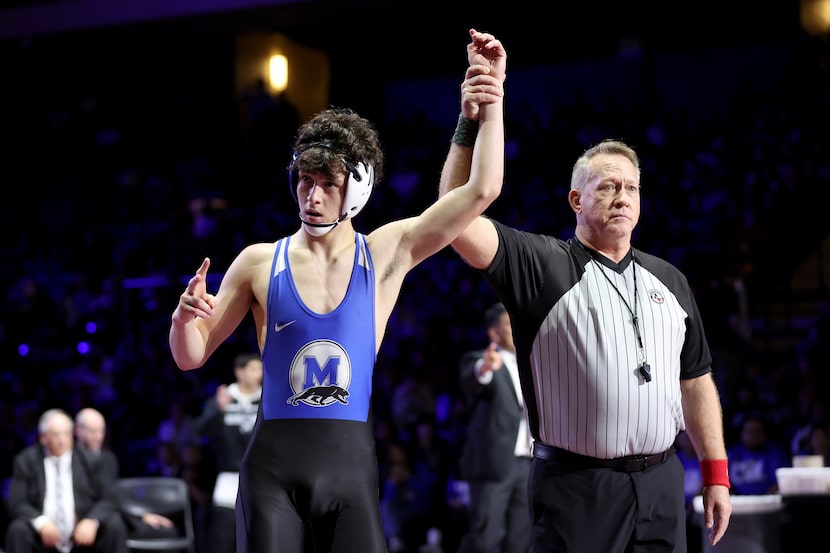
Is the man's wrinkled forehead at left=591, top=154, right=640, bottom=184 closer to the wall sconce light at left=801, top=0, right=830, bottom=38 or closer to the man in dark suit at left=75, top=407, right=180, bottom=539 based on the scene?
the man in dark suit at left=75, top=407, right=180, bottom=539

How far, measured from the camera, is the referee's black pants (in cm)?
309

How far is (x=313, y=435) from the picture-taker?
8.59ft

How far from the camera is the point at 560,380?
320 cm

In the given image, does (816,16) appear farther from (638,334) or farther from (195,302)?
(195,302)

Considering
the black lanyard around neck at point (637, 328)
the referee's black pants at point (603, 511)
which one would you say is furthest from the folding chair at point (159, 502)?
the black lanyard around neck at point (637, 328)

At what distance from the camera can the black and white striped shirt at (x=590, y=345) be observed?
3178 mm

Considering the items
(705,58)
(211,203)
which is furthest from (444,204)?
(705,58)

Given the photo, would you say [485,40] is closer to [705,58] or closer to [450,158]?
[450,158]

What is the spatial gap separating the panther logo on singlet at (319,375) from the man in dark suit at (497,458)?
3.93 meters

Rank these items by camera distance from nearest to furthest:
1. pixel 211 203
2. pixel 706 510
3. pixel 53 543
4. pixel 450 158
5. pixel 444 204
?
pixel 444 204, pixel 450 158, pixel 706 510, pixel 53 543, pixel 211 203

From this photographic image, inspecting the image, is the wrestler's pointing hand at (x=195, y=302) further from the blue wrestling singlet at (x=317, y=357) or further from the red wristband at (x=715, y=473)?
the red wristband at (x=715, y=473)

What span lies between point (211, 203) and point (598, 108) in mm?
5428

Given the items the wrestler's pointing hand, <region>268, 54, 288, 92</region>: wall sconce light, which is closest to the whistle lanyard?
the wrestler's pointing hand

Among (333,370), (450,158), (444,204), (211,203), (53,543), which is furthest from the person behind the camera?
(211,203)
